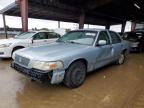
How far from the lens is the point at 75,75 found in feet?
11.9

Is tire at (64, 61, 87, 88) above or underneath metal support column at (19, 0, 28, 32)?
underneath

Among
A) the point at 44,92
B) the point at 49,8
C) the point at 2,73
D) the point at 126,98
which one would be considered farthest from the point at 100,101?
the point at 49,8

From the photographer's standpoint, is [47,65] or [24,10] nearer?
[47,65]

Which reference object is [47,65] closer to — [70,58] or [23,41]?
[70,58]

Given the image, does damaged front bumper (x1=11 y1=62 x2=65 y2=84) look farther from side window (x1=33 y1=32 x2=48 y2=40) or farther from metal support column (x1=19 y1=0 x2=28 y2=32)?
metal support column (x1=19 y1=0 x2=28 y2=32)

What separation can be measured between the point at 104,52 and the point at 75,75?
4.60ft

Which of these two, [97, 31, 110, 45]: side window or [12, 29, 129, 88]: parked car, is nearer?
[12, 29, 129, 88]: parked car

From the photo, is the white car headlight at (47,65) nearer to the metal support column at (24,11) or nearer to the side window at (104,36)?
the side window at (104,36)

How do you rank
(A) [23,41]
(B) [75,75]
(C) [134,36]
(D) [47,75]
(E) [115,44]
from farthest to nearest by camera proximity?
(C) [134,36] → (A) [23,41] → (E) [115,44] → (B) [75,75] → (D) [47,75]

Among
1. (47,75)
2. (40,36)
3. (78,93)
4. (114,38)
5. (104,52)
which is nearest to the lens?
(47,75)

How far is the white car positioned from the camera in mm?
6477

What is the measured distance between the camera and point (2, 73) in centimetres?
485

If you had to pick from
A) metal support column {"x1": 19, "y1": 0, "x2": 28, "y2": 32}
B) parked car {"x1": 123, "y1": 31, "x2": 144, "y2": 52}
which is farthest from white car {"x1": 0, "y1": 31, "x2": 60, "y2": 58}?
parked car {"x1": 123, "y1": 31, "x2": 144, "y2": 52}

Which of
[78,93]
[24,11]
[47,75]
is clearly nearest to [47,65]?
[47,75]
